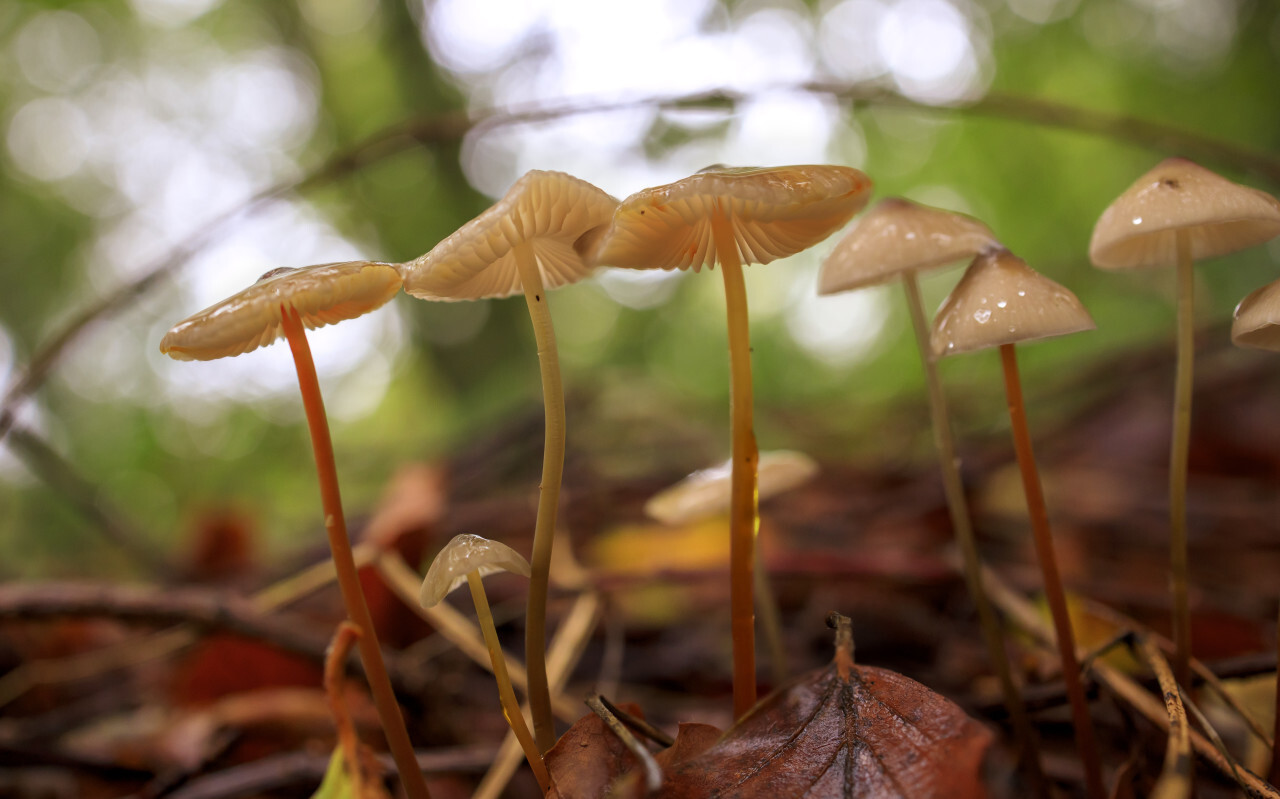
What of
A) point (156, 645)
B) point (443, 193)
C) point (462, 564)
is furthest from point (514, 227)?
point (443, 193)

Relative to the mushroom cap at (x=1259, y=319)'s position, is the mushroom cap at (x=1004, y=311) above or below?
above

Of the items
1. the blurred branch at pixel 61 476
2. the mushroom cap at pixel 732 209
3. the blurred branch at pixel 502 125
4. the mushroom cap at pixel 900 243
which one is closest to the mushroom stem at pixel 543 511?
the mushroom cap at pixel 732 209

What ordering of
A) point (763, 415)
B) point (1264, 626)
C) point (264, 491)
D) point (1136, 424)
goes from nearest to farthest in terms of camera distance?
1. point (1264, 626)
2. point (1136, 424)
3. point (763, 415)
4. point (264, 491)

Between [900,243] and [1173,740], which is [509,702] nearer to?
[1173,740]

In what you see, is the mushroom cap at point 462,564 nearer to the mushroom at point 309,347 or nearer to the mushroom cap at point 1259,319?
the mushroom at point 309,347

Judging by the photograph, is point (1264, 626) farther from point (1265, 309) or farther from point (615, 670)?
point (615, 670)

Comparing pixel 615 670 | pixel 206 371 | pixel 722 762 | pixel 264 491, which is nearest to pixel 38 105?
pixel 206 371
